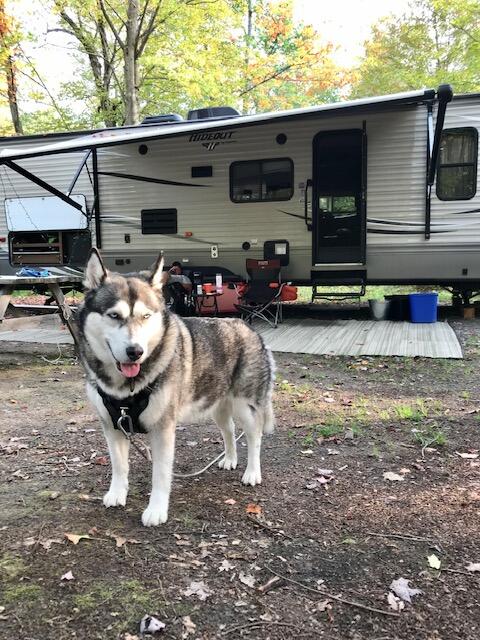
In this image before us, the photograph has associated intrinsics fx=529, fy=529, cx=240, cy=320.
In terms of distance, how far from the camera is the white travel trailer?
9.02 m

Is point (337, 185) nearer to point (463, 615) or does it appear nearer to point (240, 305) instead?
point (240, 305)

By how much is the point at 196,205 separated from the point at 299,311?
10.1ft

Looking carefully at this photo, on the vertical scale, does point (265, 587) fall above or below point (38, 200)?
below

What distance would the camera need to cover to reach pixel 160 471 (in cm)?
290

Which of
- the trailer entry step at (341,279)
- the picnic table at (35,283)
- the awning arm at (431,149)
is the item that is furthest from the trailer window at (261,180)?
the picnic table at (35,283)

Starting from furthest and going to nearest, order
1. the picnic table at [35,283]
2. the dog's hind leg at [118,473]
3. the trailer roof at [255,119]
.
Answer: the trailer roof at [255,119] → the picnic table at [35,283] → the dog's hind leg at [118,473]

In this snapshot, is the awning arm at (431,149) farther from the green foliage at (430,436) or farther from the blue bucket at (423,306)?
the green foliage at (430,436)

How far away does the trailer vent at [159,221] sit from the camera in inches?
416

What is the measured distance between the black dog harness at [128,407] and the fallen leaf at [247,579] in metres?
0.89

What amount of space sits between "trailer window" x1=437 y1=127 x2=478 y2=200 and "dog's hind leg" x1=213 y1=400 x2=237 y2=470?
7058 mm

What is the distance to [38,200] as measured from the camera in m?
11.3

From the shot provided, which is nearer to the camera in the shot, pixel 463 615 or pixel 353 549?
pixel 463 615

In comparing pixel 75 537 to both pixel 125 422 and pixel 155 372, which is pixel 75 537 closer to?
pixel 125 422

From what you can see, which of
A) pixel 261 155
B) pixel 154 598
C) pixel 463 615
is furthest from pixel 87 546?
pixel 261 155
